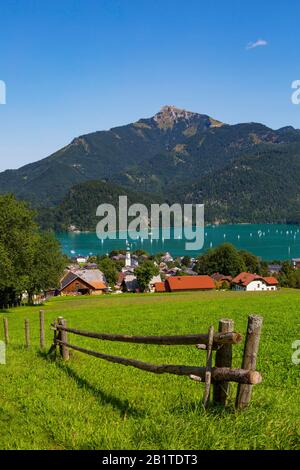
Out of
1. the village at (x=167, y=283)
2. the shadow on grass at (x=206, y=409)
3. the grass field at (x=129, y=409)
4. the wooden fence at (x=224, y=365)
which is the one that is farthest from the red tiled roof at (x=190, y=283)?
the shadow on grass at (x=206, y=409)

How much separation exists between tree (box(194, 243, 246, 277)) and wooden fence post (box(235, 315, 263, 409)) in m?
117

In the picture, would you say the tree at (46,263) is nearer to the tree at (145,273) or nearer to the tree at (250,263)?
the tree at (145,273)

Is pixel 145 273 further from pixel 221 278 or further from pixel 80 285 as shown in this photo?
pixel 221 278

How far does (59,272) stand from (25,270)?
13.0 m

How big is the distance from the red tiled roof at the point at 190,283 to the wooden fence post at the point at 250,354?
92.2m

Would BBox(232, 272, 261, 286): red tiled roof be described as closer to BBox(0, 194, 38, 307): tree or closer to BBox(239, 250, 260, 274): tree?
BBox(239, 250, 260, 274): tree

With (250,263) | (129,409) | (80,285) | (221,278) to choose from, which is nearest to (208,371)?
(129,409)

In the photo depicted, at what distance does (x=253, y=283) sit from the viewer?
106688mm

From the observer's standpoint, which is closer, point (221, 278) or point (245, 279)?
point (245, 279)

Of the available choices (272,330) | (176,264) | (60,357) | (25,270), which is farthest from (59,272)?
(176,264)

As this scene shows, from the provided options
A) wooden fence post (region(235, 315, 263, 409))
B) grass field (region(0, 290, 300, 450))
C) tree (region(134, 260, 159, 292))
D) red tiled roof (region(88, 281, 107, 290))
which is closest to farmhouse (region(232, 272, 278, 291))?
tree (region(134, 260, 159, 292))

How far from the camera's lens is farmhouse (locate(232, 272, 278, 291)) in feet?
347

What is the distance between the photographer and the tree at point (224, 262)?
123m

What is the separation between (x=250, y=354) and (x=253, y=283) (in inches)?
4095
